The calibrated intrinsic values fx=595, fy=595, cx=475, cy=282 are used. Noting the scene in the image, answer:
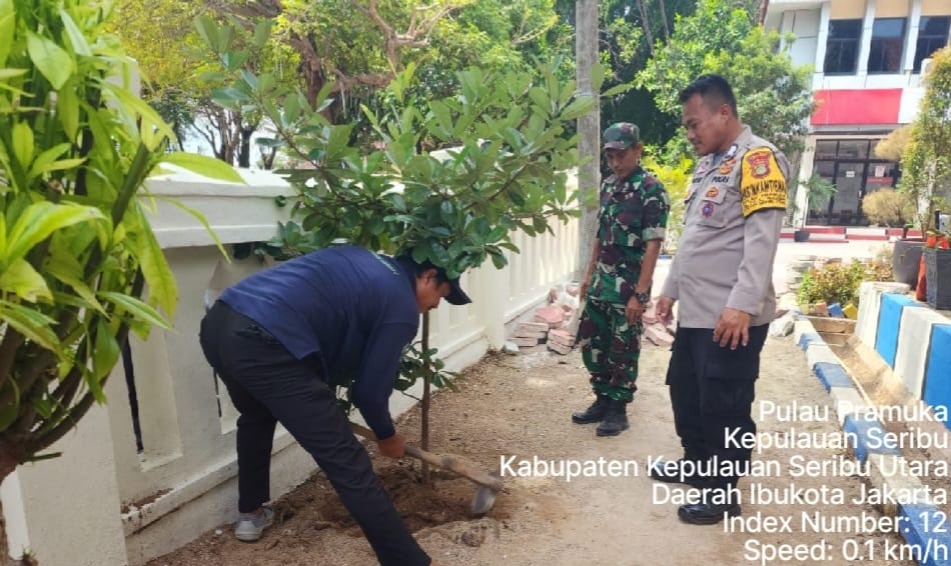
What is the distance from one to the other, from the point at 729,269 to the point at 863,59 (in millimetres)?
17179

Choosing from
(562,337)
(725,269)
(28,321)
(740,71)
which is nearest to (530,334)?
(562,337)

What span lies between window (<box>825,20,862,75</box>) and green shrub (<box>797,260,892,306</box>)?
1211cm

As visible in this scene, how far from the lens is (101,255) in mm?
857

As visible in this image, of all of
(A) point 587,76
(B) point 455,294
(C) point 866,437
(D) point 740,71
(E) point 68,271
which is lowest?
(C) point 866,437

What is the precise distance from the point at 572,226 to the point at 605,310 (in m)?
4.33

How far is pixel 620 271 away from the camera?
11.3 feet

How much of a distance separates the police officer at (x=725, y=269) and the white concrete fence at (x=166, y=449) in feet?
5.83

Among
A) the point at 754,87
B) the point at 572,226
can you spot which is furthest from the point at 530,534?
the point at 754,87

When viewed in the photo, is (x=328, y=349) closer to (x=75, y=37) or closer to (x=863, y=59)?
(x=75, y=37)

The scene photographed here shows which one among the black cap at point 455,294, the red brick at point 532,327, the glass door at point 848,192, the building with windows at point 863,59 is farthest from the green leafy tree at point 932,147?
the glass door at point 848,192

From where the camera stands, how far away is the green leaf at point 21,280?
0.68m

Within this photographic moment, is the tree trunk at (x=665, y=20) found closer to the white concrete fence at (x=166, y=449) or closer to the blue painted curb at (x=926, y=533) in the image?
the blue painted curb at (x=926, y=533)

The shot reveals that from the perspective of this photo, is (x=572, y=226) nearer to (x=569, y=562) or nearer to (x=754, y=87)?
(x=569, y=562)

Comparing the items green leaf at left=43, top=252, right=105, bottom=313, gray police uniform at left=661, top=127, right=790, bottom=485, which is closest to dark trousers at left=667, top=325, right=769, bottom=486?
gray police uniform at left=661, top=127, right=790, bottom=485
